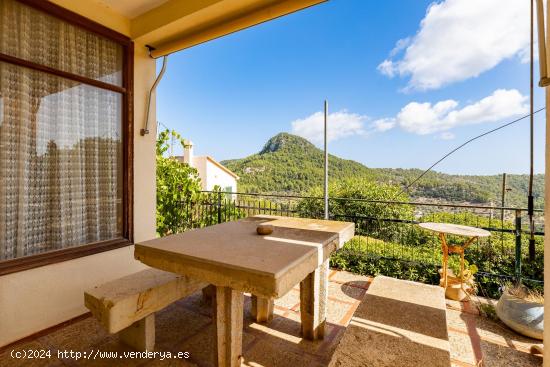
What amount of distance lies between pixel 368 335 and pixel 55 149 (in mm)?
2907

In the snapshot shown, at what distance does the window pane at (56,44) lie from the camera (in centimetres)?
207

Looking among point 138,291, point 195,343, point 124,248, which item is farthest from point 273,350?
point 124,248

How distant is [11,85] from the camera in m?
2.07

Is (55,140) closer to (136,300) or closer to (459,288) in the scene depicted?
(136,300)

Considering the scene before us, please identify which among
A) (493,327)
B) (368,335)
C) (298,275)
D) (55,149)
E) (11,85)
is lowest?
(493,327)

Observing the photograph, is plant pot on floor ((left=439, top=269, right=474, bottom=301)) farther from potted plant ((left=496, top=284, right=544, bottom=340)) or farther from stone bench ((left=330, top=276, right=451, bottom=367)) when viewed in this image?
stone bench ((left=330, top=276, right=451, bottom=367))

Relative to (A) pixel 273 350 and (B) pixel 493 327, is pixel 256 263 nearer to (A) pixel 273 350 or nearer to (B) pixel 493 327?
(A) pixel 273 350

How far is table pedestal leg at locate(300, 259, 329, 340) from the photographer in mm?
2068

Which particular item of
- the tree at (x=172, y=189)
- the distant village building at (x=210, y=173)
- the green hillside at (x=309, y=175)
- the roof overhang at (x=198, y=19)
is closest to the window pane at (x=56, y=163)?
the roof overhang at (x=198, y=19)

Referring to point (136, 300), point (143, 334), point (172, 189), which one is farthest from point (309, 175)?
point (136, 300)

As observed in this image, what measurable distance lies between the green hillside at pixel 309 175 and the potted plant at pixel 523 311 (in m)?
6.20

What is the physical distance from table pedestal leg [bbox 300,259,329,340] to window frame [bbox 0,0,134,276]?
203cm

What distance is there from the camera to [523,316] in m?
2.23

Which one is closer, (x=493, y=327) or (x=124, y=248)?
(x=493, y=327)
